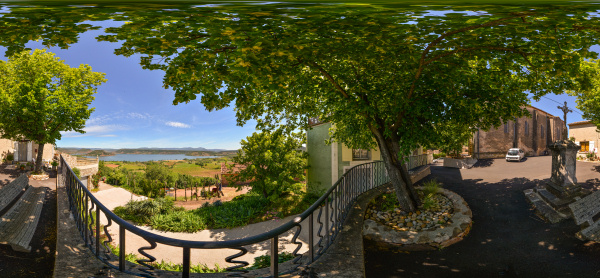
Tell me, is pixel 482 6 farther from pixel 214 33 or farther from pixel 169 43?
pixel 169 43

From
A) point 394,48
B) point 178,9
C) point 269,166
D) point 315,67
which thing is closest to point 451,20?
point 394,48

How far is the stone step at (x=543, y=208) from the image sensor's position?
4.23 meters

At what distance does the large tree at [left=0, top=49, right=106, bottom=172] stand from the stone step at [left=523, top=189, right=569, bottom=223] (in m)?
9.85

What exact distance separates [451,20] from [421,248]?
3.45m

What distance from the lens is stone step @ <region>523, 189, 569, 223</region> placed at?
423 cm

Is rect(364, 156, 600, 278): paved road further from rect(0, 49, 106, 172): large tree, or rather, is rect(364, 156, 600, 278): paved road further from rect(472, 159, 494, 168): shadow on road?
rect(0, 49, 106, 172): large tree

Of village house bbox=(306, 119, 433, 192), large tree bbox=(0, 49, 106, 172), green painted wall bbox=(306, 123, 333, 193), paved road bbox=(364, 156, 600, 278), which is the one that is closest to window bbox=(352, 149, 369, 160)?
village house bbox=(306, 119, 433, 192)

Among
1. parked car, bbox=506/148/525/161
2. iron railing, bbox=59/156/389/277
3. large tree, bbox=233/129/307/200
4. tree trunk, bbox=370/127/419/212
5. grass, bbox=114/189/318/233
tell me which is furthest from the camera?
large tree, bbox=233/129/307/200

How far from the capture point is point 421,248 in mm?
4070

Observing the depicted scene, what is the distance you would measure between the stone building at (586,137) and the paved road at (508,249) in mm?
350

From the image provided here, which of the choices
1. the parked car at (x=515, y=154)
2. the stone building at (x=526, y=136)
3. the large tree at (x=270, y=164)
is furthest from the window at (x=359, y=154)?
the parked car at (x=515, y=154)

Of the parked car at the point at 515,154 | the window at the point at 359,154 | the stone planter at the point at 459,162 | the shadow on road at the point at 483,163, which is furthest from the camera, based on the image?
the window at the point at 359,154

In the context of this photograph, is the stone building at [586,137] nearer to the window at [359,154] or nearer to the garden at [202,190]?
the garden at [202,190]

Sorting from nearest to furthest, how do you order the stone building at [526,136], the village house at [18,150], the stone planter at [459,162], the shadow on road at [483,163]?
the stone building at [526,136] < the shadow on road at [483,163] < the stone planter at [459,162] < the village house at [18,150]
